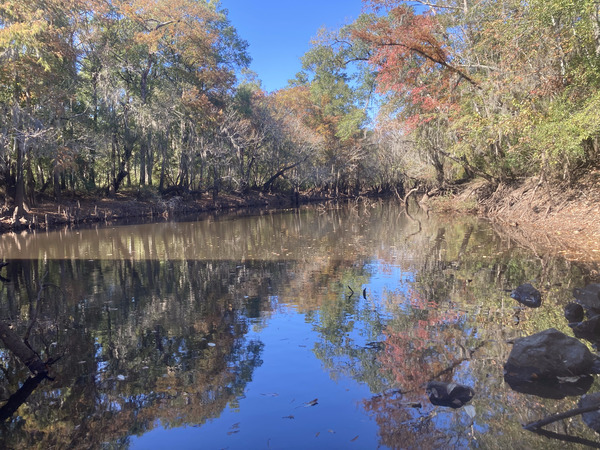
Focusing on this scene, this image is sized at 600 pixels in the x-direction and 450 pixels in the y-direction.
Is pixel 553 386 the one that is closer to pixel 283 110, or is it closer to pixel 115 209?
pixel 115 209

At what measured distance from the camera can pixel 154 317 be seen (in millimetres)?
8062

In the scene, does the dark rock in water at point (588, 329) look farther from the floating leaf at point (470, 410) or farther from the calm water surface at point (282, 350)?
the floating leaf at point (470, 410)

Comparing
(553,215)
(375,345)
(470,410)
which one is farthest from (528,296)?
(553,215)

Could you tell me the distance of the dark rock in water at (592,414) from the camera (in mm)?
4129

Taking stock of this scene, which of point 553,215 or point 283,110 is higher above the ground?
point 283,110

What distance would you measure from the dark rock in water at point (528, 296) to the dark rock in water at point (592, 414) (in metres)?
3.77

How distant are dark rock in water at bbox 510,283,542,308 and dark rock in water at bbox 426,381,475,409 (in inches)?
147

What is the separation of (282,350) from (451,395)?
8.11 feet

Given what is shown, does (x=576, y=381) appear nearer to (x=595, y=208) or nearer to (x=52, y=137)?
(x=595, y=208)

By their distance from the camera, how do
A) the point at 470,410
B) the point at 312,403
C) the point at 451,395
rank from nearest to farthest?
the point at 470,410, the point at 451,395, the point at 312,403

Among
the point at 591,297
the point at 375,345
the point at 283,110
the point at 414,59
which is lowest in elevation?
the point at 375,345

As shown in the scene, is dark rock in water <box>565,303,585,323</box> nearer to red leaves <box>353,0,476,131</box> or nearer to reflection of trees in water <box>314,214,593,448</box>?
reflection of trees in water <box>314,214,593,448</box>

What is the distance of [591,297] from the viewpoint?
6957 mm

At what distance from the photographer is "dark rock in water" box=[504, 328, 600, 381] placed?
506 centimetres
